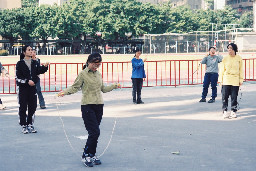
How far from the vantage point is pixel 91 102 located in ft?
21.5

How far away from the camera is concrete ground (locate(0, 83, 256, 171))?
6.57m

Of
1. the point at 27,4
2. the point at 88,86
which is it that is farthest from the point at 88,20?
the point at 88,86

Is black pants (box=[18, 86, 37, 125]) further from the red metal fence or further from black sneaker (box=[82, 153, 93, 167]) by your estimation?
the red metal fence

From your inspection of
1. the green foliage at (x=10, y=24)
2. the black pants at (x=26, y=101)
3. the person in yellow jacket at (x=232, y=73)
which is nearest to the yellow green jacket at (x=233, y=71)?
the person in yellow jacket at (x=232, y=73)

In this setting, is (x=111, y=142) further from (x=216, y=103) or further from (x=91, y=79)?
(x=216, y=103)

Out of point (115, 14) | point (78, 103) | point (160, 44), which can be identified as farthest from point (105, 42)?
point (78, 103)

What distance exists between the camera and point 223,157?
691 centimetres

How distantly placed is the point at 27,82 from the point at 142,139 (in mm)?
2328

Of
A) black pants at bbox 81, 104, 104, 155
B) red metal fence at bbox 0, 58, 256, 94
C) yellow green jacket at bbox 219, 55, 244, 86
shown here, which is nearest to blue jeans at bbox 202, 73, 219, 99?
red metal fence at bbox 0, 58, 256, 94

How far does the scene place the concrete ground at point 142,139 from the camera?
259 inches

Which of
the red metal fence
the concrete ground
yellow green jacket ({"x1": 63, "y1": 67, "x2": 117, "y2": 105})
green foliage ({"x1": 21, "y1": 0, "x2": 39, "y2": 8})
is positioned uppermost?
green foliage ({"x1": 21, "y1": 0, "x2": 39, "y2": 8})

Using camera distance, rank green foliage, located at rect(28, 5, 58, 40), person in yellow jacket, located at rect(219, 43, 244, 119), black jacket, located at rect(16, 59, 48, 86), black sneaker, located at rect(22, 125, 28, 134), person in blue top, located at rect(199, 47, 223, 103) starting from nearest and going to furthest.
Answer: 1. black jacket, located at rect(16, 59, 48, 86)
2. black sneaker, located at rect(22, 125, 28, 134)
3. person in yellow jacket, located at rect(219, 43, 244, 119)
4. person in blue top, located at rect(199, 47, 223, 103)
5. green foliage, located at rect(28, 5, 58, 40)

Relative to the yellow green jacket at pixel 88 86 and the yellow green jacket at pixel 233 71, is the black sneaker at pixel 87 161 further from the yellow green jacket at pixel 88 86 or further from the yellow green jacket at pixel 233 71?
the yellow green jacket at pixel 233 71

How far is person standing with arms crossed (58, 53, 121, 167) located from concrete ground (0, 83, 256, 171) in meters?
0.20
